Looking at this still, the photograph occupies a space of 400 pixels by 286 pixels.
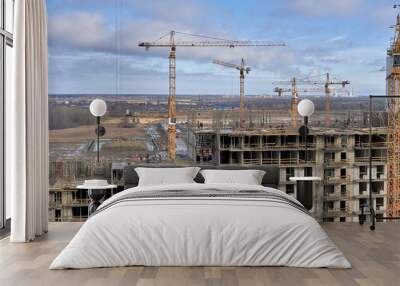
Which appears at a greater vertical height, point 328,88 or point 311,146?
point 328,88

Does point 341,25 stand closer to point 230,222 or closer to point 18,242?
point 230,222

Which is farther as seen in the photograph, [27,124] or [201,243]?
[27,124]

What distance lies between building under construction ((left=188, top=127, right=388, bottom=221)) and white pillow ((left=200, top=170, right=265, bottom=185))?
0.63 meters

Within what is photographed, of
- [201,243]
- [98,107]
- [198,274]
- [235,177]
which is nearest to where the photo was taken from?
[198,274]

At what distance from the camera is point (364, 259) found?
519cm

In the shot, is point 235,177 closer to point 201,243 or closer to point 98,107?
point 98,107

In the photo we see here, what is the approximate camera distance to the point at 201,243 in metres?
4.83

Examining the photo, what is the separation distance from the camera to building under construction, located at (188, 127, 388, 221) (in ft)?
25.6

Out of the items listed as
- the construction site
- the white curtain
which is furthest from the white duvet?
the construction site

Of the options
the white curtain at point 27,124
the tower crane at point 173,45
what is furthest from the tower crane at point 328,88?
the white curtain at point 27,124

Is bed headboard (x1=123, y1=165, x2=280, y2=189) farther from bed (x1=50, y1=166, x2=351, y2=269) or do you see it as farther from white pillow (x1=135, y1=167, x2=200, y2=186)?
bed (x1=50, y1=166, x2=351, y2=269)

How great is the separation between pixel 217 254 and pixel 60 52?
4011mm

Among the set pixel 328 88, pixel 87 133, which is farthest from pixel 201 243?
pixel 328 88

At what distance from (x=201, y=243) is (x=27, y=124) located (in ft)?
7.79
